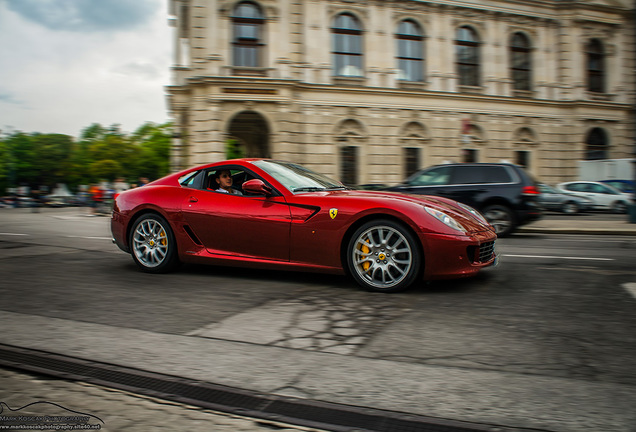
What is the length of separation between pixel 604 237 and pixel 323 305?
8.68 m

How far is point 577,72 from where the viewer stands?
29953 millimetres

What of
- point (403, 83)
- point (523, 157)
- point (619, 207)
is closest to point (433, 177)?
point (619, 207)

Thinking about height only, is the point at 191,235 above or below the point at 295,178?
below

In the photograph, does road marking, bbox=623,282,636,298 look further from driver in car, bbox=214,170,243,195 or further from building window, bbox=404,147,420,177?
building window, bbox=404,147,420,177

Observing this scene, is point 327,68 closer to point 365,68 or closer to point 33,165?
point 365,68

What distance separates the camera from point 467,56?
94.0 ft

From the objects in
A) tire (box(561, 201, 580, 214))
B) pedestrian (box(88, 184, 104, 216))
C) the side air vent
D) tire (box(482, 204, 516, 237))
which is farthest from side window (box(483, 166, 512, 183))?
pedestrian (box(88, 184, 104, 216))

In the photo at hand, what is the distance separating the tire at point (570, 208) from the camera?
72.7 feet

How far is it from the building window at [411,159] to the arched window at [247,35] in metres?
8.18

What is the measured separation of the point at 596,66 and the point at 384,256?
101ft

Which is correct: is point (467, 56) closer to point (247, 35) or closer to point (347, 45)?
point (347, 45)

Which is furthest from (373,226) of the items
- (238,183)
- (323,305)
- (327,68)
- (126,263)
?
(327,68)

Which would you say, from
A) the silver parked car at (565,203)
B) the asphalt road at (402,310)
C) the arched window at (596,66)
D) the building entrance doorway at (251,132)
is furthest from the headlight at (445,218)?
the arched window at (596,66)

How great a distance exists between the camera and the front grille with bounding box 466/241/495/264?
5.02m
